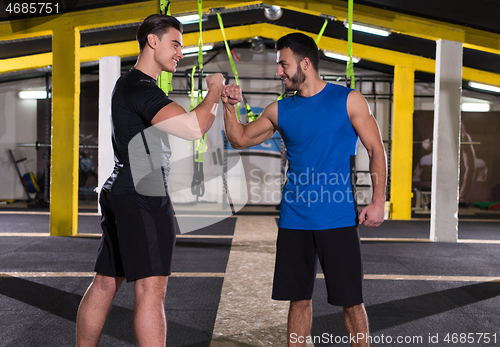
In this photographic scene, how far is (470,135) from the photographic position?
12.4 meters

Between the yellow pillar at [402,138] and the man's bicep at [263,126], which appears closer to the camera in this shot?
the man's bicep at [263,126]

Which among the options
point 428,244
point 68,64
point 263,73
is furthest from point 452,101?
point 263,73

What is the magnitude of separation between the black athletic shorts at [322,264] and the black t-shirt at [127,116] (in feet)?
2.54

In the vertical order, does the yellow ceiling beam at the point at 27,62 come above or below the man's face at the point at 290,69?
above

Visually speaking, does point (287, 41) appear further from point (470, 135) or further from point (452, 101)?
point (470, 135)

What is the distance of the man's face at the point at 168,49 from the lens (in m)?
1.89

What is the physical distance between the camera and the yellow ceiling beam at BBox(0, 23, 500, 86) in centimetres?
837

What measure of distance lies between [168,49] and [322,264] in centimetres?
121

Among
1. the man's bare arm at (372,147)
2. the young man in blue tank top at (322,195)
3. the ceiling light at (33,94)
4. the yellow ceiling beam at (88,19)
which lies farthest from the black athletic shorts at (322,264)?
the ceiling light at (33,94)

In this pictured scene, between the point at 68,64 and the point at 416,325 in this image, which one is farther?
the point at 68,64

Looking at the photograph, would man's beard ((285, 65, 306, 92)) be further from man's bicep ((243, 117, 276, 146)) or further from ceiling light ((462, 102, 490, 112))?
ceiling light ((462, 102, 490, 112))

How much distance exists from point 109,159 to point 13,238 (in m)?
2.63

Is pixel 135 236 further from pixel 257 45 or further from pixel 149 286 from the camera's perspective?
pixel 257 45

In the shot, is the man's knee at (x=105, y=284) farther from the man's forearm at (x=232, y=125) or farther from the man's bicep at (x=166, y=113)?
the man's forearm at (x=232, y=125)
